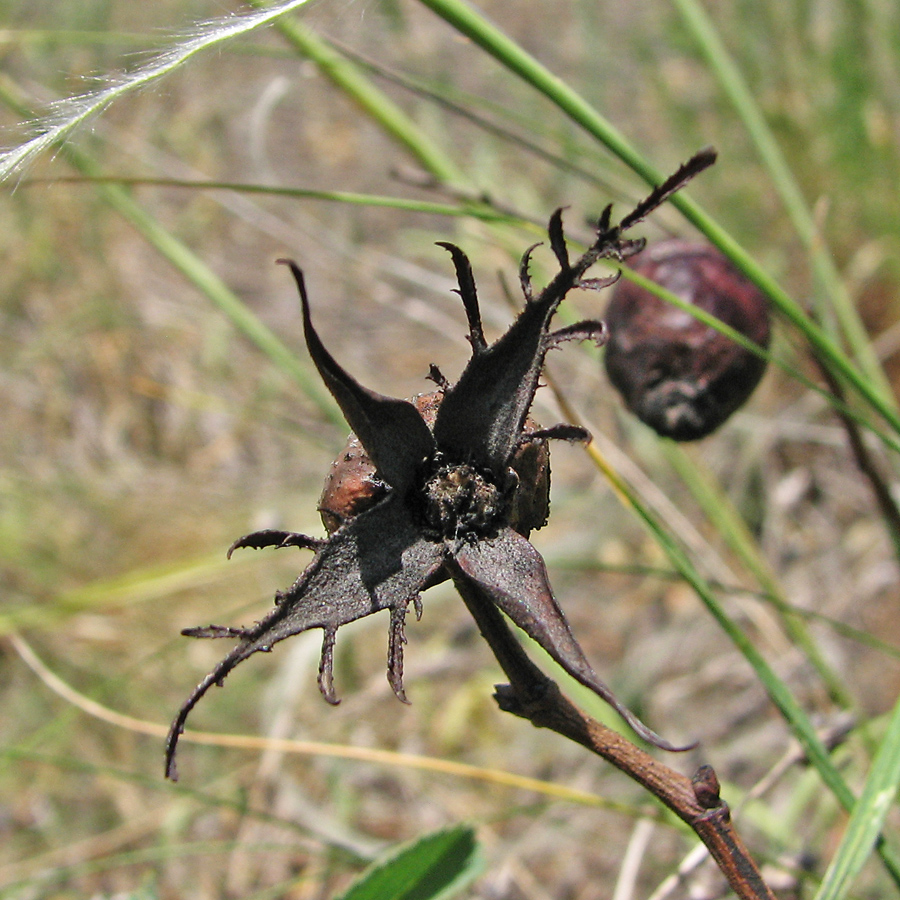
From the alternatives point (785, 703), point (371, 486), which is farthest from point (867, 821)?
point (371, 486)

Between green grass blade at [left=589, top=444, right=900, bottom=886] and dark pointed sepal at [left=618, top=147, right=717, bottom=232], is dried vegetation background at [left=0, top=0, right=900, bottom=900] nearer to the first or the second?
green grass blade at [left=589, top=444, right=900, bottom=886]

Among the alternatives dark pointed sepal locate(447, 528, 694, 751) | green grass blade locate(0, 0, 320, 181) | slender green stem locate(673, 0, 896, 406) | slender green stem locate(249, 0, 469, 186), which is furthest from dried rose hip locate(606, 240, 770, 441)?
green grass blade locate(0, 0, 320, 181)

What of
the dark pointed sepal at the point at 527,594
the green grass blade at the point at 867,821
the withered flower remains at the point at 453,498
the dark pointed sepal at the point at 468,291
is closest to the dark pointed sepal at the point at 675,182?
the withered flower remains at the point at 453,498

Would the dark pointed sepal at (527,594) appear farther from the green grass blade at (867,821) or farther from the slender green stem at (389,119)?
the slender green stem at (389,119)

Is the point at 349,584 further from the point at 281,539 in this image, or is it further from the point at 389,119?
the point at 389,119

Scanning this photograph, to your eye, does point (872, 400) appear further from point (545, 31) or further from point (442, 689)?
point (545, 31)

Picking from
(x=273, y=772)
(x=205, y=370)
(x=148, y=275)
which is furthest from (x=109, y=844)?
(x=148, y=275)
